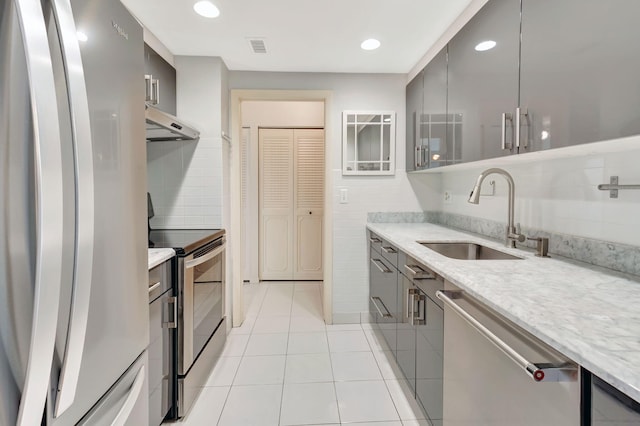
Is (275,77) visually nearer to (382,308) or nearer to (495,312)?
(382,308)

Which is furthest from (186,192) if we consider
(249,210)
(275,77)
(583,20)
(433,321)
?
(583,20)

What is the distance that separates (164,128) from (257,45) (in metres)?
0.94

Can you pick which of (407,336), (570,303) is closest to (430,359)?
(407,336)

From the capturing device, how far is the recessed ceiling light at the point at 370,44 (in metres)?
2.24

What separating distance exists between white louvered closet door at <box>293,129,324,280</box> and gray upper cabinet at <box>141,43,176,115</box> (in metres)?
1.90

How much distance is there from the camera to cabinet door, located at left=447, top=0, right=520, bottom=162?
1.36m

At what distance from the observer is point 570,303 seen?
34.6 inches

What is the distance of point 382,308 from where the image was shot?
2.40m

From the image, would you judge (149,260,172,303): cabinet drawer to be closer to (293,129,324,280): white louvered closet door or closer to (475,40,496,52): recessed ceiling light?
(475,40,496,52): recessed ceiling light

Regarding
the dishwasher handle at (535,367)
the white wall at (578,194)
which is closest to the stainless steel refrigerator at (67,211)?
the dishwasher handle at (535,367)

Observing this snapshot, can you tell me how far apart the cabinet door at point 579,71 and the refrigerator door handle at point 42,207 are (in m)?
1.35

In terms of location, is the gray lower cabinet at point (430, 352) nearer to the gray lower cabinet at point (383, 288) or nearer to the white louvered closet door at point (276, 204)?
the gray lower cabinet at point (383, 288)

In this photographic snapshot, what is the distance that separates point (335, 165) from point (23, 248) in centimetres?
248

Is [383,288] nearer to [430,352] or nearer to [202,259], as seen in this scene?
[430,352]
